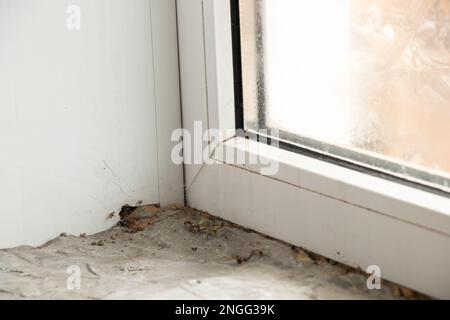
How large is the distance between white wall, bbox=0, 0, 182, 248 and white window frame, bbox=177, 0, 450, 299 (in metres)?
0.08

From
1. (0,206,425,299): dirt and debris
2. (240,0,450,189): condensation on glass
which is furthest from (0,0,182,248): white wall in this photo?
(240,0,450,189): condensation on glass

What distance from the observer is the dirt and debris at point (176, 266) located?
1.50 meters

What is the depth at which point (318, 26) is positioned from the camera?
1.69 meters

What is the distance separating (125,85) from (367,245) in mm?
623

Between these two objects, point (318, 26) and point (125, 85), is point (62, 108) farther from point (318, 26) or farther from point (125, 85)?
point (318, 26)

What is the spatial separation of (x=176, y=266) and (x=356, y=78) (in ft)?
1.64

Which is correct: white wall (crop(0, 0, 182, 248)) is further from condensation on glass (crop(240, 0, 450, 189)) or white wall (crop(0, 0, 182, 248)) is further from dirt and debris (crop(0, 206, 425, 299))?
condensation on glass (crop(240, 0, 450, 189))

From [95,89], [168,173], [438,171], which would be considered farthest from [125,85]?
[438,171]

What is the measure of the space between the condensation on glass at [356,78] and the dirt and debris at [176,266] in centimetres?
22

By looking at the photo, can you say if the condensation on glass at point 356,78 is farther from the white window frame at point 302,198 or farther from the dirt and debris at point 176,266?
the dirt and debris at point 176,266

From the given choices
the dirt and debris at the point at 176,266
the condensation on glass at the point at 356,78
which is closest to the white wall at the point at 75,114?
the dirt and debris at the point at 176,266

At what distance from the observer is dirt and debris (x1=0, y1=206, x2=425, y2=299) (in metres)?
1.50
